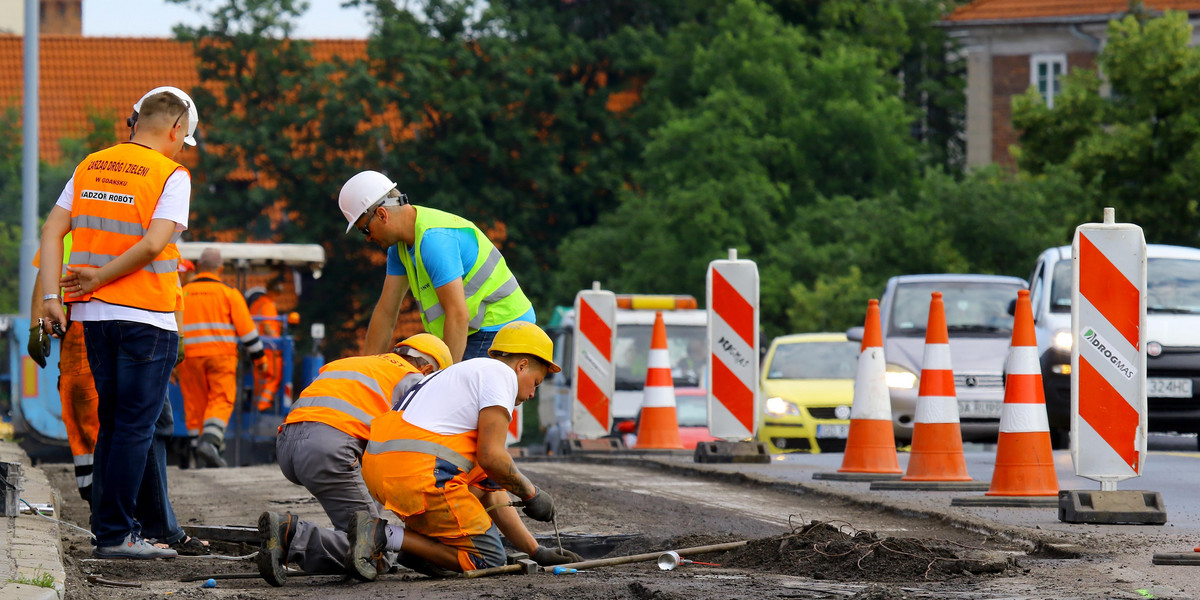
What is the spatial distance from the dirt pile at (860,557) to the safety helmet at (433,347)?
1400mm

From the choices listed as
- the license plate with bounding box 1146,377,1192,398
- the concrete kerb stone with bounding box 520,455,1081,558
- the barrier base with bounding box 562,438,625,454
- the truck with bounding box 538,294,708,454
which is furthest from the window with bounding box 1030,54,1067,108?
the concrete kerb stone with bounding box 520,455,1081,558

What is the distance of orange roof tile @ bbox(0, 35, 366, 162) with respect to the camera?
51.1 metres

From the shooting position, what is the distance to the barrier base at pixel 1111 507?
8078 mm

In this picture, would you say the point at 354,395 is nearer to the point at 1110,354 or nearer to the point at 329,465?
the point at 329,465

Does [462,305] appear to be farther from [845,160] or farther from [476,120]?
[476,120]

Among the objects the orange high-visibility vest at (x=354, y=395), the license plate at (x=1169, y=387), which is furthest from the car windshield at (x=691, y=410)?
the orange high-visibility vest at (x=354, y=395)

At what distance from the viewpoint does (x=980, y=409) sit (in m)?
15.8

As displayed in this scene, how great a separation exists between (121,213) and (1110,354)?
177 inches

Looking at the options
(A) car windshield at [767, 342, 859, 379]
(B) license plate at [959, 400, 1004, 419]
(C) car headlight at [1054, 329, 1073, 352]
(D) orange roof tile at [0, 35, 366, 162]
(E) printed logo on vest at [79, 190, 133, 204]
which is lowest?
(B) license plate at [959, 400, 1004, 419]

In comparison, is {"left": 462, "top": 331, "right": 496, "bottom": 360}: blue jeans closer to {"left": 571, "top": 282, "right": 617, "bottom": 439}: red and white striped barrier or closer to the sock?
the sock

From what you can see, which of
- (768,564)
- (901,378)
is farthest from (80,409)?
(901,378)

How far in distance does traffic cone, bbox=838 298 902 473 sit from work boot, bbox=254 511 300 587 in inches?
203

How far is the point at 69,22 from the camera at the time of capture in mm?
72688

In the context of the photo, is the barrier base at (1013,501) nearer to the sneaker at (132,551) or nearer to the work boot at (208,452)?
the sneaker at (132,551)
